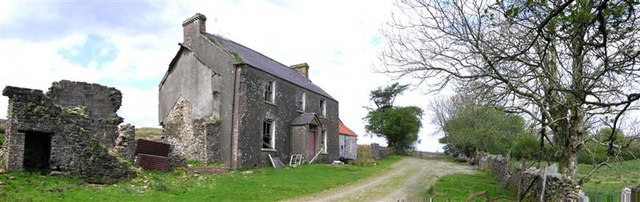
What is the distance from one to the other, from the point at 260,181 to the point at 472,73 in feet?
30.5

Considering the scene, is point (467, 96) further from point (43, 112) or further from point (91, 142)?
point (43, 112)

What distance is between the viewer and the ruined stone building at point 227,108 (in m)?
24.3

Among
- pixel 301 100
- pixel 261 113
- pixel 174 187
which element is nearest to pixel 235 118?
pixel 261 113

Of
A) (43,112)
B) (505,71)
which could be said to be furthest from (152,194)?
(505,71)

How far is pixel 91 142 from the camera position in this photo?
1739cm

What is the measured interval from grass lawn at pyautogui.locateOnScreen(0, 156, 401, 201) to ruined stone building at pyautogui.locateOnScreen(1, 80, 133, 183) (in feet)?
2.26

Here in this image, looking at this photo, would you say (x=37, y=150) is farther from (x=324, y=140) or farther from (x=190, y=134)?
(x=324, y=140)

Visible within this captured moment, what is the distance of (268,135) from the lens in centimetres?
2683

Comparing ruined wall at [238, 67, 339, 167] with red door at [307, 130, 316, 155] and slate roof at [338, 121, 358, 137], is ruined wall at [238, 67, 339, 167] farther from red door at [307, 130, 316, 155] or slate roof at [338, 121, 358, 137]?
slate roof at [338, 121, 358, 137]

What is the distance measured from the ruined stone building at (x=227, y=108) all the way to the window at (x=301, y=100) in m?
0.15

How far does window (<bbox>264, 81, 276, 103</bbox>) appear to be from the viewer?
2678cm

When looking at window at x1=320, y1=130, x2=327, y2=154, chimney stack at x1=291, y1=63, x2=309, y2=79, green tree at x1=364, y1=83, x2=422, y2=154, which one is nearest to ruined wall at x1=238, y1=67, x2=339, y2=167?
window at x1=320, y1=130, x2=327, y2=154

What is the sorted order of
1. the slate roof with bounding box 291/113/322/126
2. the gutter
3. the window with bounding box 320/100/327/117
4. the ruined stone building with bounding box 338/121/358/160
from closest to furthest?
the gutter < the slate roof with bounding box 291/113/322/126 < the window with bounding box 320/100/327/117 < the ruined stone building with bounding box 338/121/358/160

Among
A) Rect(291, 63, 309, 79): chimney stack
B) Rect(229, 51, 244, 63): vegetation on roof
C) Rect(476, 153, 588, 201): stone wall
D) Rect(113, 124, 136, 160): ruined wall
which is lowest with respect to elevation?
Rect(476, 153, 588, 201): stone wall
